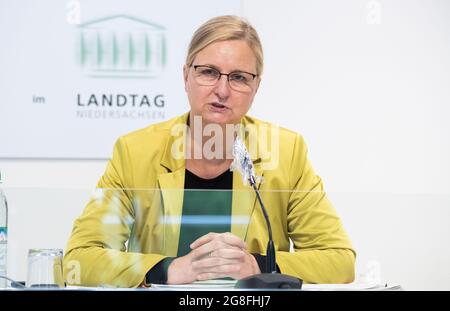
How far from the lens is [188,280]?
162cm

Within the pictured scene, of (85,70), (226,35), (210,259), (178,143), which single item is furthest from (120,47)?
(210,259)

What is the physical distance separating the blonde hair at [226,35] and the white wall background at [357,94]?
0.74 ft

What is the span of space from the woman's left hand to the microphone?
42mm

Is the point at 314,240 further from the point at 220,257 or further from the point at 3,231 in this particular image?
the point at 3,231

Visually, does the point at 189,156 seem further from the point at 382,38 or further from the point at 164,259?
the point at 382,38

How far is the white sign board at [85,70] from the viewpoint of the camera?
261 centimetres

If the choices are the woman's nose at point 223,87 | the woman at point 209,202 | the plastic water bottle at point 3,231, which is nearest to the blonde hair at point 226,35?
the woman at point 209,202

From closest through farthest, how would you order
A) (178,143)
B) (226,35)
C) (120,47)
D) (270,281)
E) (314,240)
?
(270,281), (314,240), (178,143), (226,35), (120,47)

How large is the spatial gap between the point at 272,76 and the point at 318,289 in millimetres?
1269

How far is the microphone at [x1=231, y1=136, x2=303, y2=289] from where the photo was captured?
156cm

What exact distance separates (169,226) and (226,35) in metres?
0.78

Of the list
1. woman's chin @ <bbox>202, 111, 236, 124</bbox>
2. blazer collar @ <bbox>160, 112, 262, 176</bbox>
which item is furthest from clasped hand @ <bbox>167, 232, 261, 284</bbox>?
woman's chin @ <bbox>202, 111, 236, 124</bbox>

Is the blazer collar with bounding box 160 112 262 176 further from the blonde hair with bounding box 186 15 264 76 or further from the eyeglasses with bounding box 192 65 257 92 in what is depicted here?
the blonde hair with bounding box 186 15 264 76

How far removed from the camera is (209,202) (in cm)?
164
